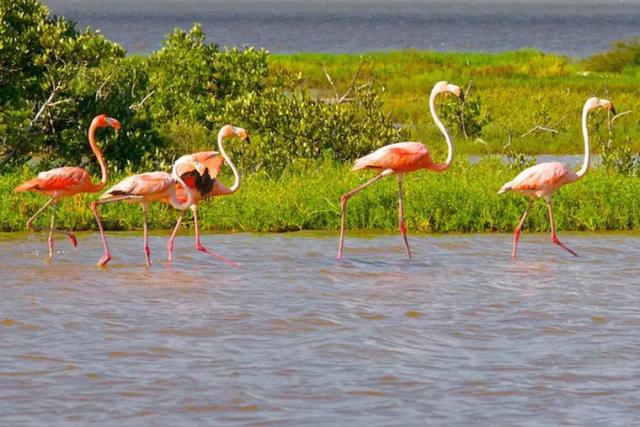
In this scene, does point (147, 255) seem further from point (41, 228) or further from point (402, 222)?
point (402, 222)

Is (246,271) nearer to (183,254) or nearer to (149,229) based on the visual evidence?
(183,254)

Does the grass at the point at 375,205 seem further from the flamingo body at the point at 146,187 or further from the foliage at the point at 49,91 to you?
the flamingo body at the point at 146,187

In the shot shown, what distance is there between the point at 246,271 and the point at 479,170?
426 cm

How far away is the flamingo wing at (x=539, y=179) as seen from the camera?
12453 mm

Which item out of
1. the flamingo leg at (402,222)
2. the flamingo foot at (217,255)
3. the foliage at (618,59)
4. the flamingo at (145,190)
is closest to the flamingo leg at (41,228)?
the flamingo at (145,190)

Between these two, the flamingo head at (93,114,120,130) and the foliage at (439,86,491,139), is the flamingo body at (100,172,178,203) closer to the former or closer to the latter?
the flamingo head at (93,114,120,130)

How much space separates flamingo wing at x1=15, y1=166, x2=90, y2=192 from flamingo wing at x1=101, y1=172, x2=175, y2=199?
511mm

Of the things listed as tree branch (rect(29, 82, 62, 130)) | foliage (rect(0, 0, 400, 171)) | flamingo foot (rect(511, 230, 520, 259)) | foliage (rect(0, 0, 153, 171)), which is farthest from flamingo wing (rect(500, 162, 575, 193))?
tree branch (rect(29, 82, 62, 130))

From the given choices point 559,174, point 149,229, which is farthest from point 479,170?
point 149,229

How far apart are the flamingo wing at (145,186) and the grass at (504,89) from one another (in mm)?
5646

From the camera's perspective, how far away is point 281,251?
12.6m

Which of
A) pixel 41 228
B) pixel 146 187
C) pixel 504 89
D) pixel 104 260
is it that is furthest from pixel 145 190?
pixel 504 89

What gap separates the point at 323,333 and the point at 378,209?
4.52 meters

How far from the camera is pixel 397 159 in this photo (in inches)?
494
